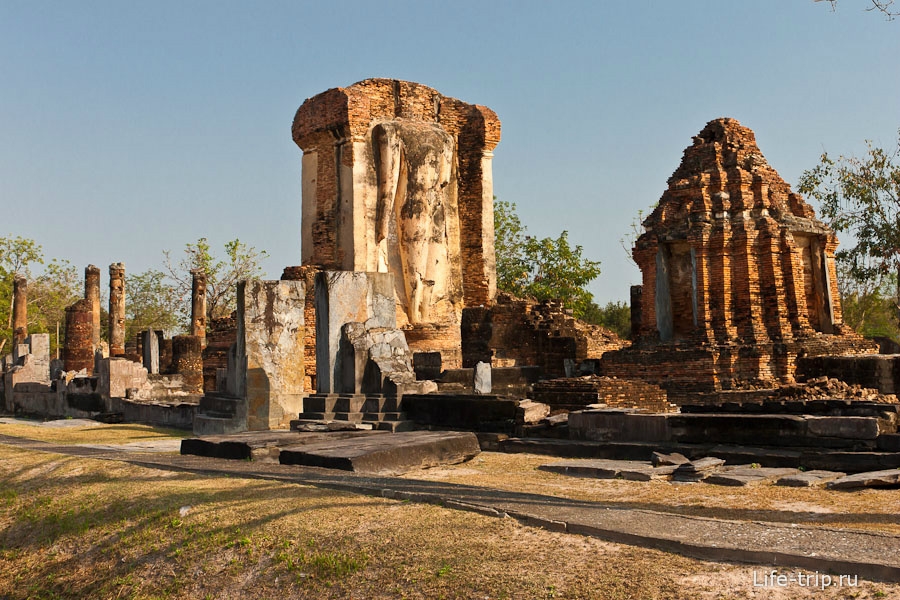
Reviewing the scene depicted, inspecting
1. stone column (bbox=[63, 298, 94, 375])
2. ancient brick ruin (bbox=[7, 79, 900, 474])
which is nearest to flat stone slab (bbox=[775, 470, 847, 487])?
ancient brick ruin (bbox=[7, 79, 900, 474])

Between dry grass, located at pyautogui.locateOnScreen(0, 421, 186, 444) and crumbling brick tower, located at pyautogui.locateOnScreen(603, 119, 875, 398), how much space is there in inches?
289

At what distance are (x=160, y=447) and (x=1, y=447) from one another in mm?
1560

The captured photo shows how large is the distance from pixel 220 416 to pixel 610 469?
21.1 feet

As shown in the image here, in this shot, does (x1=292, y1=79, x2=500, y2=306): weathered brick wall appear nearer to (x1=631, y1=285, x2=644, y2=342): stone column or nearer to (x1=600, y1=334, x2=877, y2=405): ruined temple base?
(x1=631, y1=285, x2=644, y2=342): stone column

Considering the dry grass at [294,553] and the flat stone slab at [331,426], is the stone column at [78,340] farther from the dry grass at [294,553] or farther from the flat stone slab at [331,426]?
the dry grass at [294,553]

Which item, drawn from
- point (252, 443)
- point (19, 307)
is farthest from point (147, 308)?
point (252, 443)

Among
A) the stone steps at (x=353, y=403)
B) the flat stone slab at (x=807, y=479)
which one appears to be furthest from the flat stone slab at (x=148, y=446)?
the flat stone slab at (x=807, y=479)

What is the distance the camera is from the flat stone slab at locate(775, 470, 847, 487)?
544 centimetres

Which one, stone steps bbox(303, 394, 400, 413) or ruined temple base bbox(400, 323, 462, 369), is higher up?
ruined temple base bbox(400, 323, 462, 369)

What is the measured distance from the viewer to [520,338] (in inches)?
622

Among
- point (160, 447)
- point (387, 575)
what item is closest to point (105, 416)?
point (160, 447)

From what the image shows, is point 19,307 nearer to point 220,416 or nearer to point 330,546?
point 220,416

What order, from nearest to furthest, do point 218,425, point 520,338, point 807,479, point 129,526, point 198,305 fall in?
point 129,526, point 807,479, point 218,425, point 520,338, point 198,305

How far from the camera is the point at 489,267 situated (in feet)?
64.5
